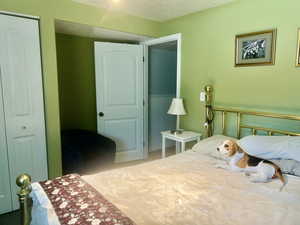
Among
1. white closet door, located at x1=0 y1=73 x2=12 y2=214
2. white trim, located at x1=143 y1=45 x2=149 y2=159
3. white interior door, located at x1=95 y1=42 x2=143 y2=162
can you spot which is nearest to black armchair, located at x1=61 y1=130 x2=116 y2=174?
white interior door, located at x1=95 y1=42 x2=143 y2=162

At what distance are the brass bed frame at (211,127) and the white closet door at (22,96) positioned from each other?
1.11 m

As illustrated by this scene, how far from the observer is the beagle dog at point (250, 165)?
62.4 inches

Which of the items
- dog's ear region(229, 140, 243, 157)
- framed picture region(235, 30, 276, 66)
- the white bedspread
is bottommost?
the white bedspread

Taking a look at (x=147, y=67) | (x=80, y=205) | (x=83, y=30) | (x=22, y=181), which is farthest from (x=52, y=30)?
(x=80, y=205)

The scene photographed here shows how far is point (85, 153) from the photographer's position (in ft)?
8.94

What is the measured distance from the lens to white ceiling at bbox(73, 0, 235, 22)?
2521mm

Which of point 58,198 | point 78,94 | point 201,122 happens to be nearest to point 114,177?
point 58,198

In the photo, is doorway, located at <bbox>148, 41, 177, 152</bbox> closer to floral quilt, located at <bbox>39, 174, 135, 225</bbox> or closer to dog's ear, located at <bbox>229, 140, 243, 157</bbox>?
dog's ear, located at <bbox>229, 140, 243, 157</bbox>

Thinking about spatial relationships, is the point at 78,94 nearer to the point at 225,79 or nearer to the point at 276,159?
the point at 225,79

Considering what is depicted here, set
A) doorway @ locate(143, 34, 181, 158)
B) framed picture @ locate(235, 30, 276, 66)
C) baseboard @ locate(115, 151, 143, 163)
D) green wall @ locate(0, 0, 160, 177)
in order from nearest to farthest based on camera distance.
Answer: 1. framed picture @ locate(235, 30, 276, 66)
2. green wall @ locate(0, 0, 160, 177)
3. baseboard @ locate(115, 151, 143, 163)
4. doorway @ locate(143, 34, 181, 158)

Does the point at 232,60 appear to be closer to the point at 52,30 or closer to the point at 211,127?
the point at 211,127

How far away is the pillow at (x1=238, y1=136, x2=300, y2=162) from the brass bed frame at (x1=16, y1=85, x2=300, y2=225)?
1.12ft

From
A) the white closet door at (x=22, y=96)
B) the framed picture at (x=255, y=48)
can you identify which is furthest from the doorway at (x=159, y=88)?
the white closet door at (x=22, y=96)

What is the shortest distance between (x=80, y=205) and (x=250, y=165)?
134 centimetres
